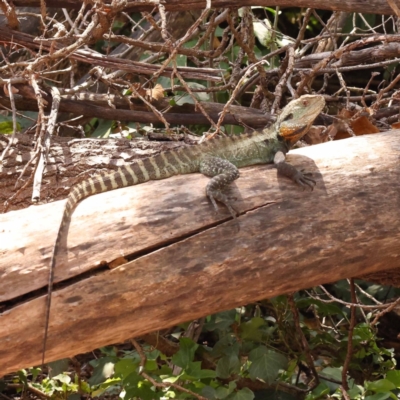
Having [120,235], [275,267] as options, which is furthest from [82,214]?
[275,267]

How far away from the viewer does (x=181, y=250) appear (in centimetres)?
291

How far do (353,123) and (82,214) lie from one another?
2.15 metres

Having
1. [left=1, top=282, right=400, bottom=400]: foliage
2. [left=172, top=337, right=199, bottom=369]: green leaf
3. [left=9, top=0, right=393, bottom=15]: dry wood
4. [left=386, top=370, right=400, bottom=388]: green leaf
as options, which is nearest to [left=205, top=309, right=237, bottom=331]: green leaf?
[left=1, top=282, right=400, bottom=400]: foliage

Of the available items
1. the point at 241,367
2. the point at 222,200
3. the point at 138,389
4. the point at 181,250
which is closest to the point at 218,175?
the point at 222,200

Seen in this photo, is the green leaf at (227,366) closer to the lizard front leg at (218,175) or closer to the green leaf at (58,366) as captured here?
the green leaf at (58,366)

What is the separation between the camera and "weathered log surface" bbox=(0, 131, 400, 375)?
2752 mm

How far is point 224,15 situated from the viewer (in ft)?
15.4

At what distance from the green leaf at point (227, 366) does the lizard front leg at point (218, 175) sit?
4.08 feet

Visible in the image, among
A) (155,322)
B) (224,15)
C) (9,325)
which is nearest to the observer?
(9,325)

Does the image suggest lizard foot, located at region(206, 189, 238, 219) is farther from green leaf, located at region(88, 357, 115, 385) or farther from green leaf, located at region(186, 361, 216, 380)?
green leaf, located at region(88, 357, 115, 385)

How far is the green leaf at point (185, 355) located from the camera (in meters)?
3.69

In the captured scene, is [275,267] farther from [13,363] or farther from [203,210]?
[13,363]

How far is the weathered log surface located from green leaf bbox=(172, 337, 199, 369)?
2.80 feet

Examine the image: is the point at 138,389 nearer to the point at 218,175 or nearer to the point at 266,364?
the point at 266,364
